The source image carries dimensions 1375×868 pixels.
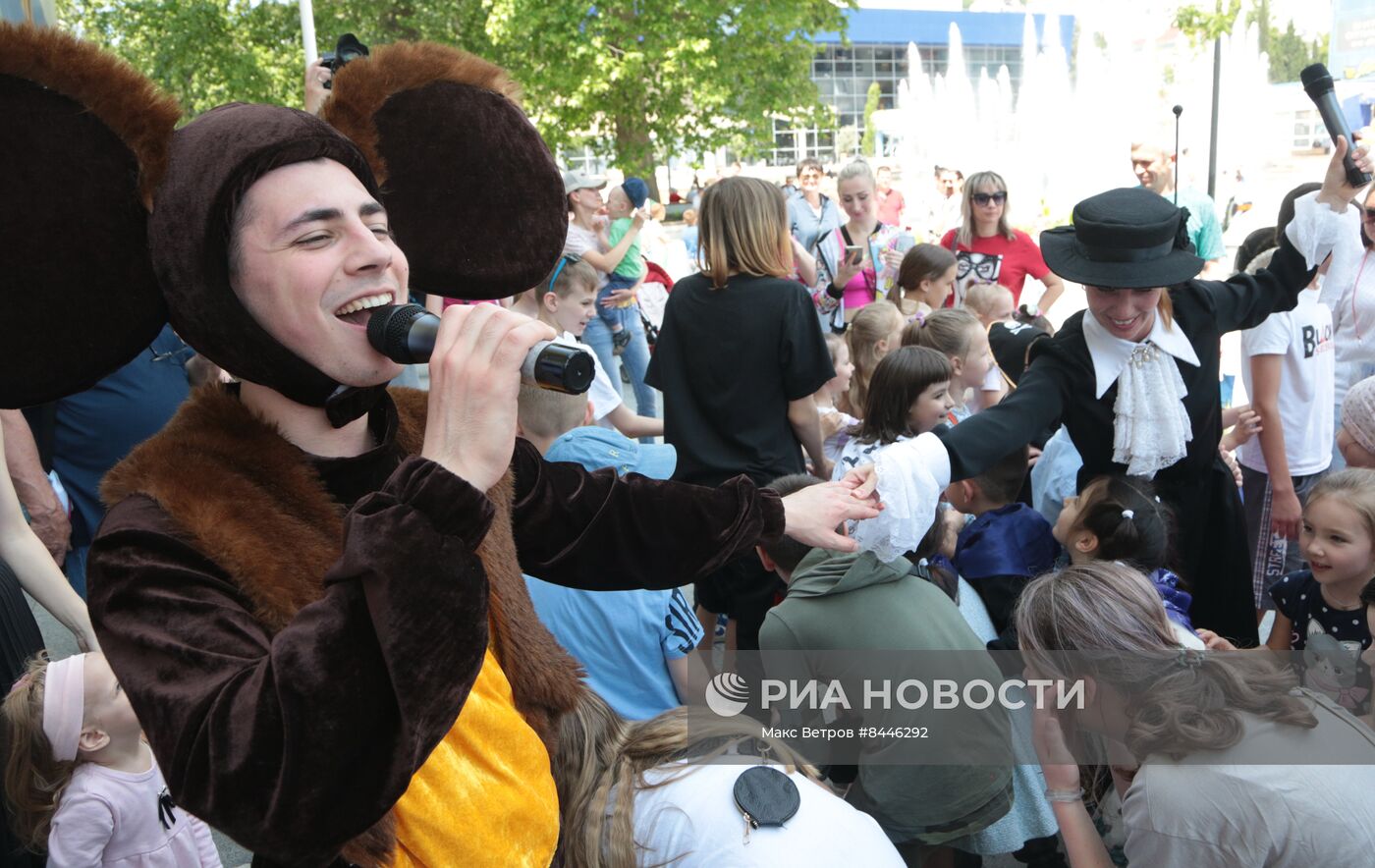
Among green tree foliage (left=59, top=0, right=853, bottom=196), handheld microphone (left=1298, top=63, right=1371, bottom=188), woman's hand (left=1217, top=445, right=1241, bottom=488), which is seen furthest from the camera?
green tree foliage (left=59, top=0, right=853, bottom=196)


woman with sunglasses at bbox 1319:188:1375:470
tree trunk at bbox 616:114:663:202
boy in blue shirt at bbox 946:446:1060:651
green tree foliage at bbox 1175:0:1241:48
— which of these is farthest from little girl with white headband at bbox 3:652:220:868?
green tree foliage at bbox 1175:0:1241:48

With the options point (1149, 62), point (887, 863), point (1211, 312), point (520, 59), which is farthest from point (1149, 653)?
point (1149, 62)

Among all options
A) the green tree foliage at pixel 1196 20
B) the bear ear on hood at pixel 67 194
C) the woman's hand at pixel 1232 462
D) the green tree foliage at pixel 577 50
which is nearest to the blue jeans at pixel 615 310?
the woman's hand at pixel 1232 462

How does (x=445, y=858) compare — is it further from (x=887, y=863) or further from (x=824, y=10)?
(x=824, y=10)

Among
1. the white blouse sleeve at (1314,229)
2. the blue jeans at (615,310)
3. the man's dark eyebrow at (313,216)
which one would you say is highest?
the man's dark eyebrow at (313,216)

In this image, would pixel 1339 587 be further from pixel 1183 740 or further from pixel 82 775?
pixel 82 775

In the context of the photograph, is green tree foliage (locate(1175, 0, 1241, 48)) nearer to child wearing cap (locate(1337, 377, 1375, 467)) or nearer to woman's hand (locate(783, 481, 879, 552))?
child wearing cap (locate(1337, 377, 1375, 467))

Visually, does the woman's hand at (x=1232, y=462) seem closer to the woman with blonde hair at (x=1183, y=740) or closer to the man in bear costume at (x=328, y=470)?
the woman with blonde hair at (x=1183, y=740)

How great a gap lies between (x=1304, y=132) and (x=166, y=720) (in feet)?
136

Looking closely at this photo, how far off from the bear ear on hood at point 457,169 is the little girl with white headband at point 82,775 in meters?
1.28

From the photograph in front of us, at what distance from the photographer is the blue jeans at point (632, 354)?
664 cm

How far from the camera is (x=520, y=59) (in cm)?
1538

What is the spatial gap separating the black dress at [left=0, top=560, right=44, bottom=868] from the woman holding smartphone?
13.7 feet

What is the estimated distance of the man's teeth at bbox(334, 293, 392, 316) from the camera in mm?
1357
